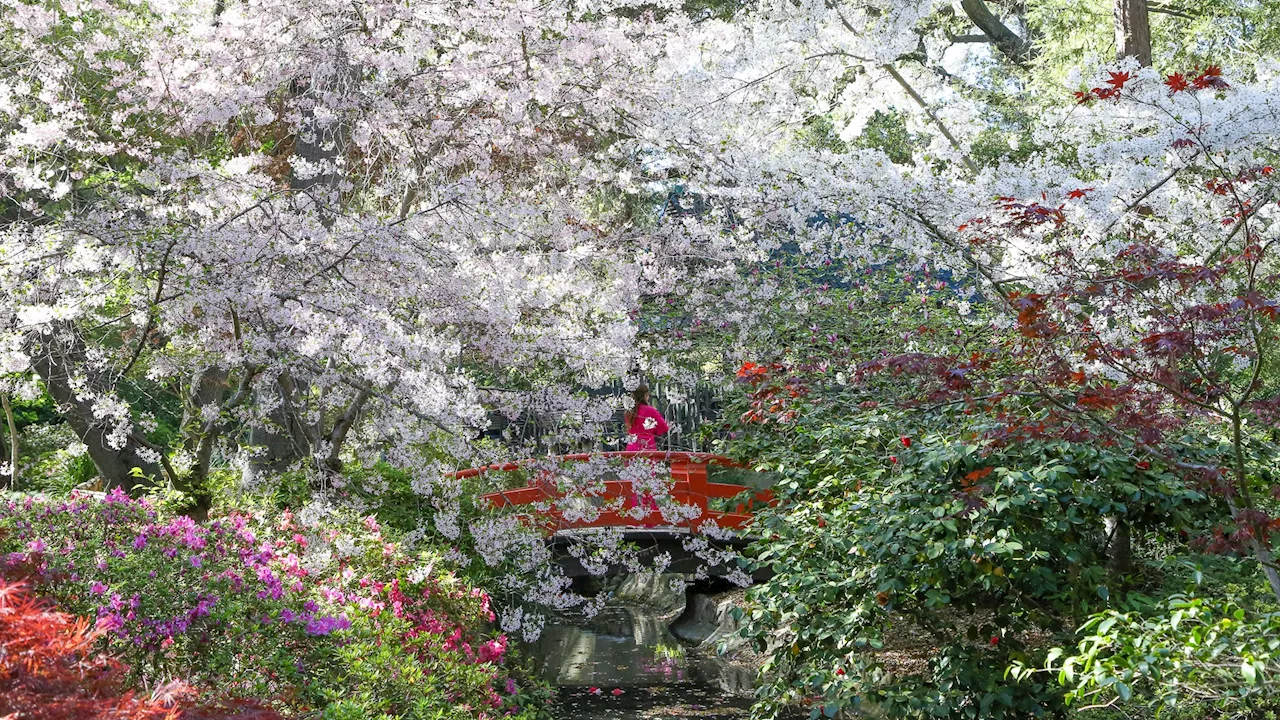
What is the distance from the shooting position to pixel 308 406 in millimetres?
6652

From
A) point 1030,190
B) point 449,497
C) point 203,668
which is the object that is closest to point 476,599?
point 449,497

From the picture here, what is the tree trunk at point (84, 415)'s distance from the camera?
635 centimetres

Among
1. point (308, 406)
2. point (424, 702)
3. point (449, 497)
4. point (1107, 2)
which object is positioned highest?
point (1107, 2)

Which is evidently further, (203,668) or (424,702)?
(424,702)

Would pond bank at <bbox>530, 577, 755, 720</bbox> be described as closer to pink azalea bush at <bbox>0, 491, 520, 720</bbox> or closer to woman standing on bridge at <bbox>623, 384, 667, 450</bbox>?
woman standing on bridge at <bbox>623, 384, 667, 450</bbox>

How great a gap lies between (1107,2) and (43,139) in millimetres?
9821

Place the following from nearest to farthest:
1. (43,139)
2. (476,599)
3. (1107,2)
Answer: (43,139) < (476,599) < (1107,2)

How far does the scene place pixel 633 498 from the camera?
900 centimetres

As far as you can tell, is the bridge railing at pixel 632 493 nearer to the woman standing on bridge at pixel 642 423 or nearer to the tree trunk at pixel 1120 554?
the woman standing on bridge at pixel 642 423

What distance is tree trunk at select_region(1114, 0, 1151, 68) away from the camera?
8.05m

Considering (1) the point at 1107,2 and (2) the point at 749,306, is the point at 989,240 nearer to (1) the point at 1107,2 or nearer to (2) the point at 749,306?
(2) the point at 749,306

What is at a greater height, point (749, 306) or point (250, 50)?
point (250, 50)

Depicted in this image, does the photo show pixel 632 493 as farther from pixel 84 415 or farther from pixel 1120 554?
pixel 84 415

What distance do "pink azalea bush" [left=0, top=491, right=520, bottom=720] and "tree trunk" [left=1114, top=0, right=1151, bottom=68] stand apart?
620 centimetres
